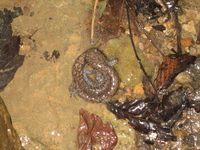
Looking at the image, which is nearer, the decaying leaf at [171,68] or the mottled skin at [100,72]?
the decaying leaf at [171,68]

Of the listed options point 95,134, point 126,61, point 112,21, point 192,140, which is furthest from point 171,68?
point 95,134

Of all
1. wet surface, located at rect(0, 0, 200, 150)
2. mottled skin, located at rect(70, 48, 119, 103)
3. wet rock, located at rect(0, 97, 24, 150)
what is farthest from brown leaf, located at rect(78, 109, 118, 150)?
wet rock, located at rect(0, 97, 24, 150)

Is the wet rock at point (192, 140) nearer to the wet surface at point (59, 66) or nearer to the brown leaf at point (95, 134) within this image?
the wet surface at point (59, 66)

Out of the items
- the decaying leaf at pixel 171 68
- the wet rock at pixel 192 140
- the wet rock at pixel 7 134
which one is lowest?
the wet rock at pixel 192 140

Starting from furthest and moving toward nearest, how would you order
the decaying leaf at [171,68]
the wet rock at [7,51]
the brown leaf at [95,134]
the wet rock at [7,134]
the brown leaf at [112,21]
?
the brown leaf at [112,21] → the wet rock at [7,51] → the decaying leaf at [171,68] → the brown leaf at [95,134] → the wet rock at [7,134]

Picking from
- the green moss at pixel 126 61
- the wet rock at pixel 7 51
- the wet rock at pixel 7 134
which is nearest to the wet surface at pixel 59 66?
the green moss at pixel 126 61

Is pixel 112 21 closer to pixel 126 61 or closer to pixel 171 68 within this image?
pixel 126 61
